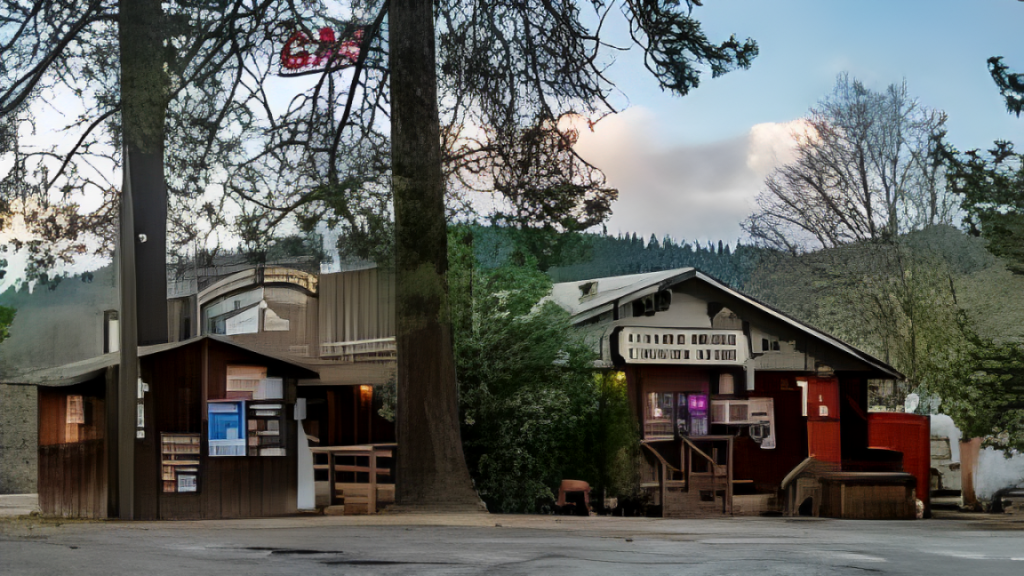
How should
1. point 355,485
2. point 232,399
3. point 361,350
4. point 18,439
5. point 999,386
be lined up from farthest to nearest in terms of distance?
point 999,386, point 18,439, point 361,350, point 355,485, point 232,399

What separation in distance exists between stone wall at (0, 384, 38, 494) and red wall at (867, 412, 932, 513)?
16.7 metres

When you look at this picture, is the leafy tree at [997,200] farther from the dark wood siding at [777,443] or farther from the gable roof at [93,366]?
the gable roof at [93,366]

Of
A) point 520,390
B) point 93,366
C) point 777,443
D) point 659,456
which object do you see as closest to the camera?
point 93,366

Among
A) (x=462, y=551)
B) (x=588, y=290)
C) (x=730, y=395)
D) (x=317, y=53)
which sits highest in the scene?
(x=317, y=53)

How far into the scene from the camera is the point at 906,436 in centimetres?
2522

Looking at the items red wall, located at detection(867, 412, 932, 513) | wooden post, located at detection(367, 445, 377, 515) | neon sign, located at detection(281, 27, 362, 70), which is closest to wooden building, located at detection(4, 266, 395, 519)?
wooden post, located at detection(367, 445, 377, 515)

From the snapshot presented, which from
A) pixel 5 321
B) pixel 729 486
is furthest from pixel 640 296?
pixel 5 321

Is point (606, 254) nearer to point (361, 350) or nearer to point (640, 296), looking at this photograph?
point (640, 296)

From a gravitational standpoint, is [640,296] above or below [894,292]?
below

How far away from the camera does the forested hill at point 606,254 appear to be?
20.9m

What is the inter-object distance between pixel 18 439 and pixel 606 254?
713 inches

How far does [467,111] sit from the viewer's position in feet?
59.4

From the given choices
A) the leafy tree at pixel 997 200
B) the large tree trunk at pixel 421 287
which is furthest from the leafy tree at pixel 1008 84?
the large tree trunk at pixel 421 287

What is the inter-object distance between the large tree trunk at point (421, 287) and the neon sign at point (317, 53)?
1.42 m
